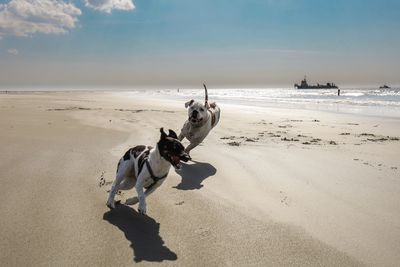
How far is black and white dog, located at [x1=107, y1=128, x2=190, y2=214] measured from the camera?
12.7 feet

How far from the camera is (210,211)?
169 inches

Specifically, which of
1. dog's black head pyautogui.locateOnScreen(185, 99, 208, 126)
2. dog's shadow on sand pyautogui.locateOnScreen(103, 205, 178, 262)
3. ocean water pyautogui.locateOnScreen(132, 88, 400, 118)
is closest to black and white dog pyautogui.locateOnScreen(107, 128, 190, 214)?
dog's shadow on sand pyautogui.locateOnScreen(103, 205, 178, 262)

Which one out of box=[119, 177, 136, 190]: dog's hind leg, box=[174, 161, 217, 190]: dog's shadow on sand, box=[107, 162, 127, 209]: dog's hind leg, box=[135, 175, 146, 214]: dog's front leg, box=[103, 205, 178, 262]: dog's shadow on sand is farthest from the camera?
box=[174, 161, 217, 190]: dog's shadow on sand

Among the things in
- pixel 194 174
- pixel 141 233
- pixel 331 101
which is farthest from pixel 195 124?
pixel 331 101

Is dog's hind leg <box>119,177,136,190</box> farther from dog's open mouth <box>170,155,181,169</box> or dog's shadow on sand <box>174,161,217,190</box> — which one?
dog's open mouth <box>170,155,181,169</box>

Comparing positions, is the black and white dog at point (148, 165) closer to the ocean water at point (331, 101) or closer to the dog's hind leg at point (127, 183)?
the dog's hind leg at point (127, 183)

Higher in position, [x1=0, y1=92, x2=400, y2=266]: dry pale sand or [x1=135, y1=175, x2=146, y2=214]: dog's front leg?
[x1=135, y1=175, x2=146, y2=214]: dog's front leg

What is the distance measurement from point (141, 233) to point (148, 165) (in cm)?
72

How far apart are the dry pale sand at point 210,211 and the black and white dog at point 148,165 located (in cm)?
29

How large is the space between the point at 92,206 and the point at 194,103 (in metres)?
3.84

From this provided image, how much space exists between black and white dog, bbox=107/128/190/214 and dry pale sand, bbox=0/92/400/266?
29 centimetres

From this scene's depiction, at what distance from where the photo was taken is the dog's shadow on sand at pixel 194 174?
5414 millimetres

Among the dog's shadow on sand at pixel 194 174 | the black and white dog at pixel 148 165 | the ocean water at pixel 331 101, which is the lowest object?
the ocean water at pixel 331 101

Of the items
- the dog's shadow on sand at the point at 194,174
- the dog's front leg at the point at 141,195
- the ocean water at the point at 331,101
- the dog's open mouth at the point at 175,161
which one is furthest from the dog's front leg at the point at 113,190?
the ocean water at the point at 331,101
